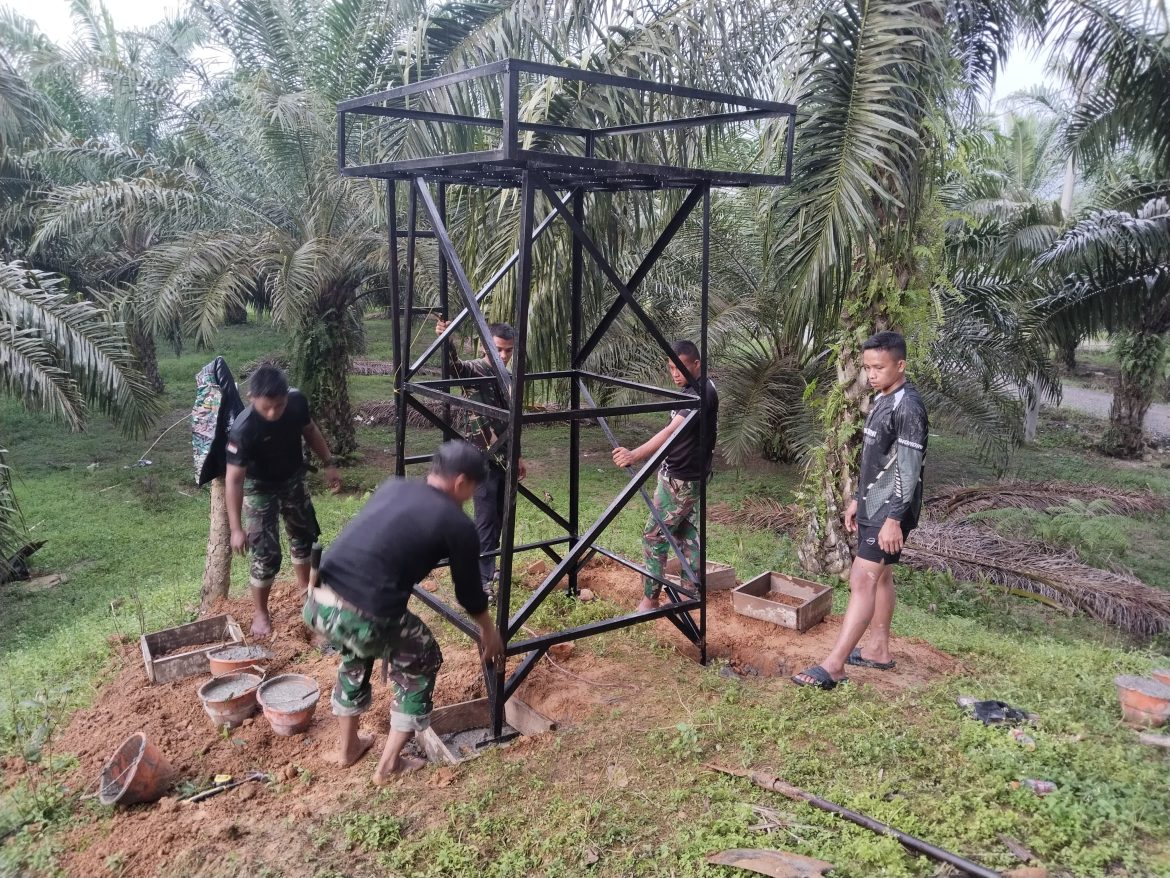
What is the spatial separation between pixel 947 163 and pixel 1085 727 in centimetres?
382

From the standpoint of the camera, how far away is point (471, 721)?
4312 millimetres

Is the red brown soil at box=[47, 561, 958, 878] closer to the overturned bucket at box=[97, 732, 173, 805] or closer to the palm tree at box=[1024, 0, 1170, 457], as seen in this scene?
the overturned bucket at box=[97, 732, 173, 805]

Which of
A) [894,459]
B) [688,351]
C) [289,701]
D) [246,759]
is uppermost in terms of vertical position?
[688,351]

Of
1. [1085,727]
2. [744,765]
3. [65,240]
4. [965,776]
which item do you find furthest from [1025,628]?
[65,240]

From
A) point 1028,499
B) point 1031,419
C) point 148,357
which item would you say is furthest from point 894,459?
point 148,357

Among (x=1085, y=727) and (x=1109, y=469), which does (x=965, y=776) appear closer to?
(x=1085, y=727)

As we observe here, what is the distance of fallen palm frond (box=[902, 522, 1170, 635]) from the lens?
6.42m

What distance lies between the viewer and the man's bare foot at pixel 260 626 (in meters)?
5.20

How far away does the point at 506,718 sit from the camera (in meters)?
4.41

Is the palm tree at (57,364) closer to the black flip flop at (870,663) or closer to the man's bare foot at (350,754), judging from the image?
the man's bare foot at (350,754)

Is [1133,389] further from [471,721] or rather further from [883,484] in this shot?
[471,721]

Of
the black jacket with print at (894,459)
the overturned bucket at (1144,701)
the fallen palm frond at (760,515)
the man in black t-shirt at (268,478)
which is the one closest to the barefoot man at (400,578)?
the man in black t-shirt at (268,478)

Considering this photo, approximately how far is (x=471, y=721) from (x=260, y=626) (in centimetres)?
170

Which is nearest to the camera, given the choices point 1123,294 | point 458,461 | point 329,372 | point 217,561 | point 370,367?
point 458,461
